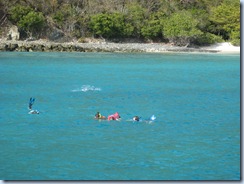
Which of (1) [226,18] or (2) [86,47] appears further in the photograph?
(1) [226,18]

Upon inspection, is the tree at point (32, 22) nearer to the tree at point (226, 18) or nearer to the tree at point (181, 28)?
the tree at point (181, 28)

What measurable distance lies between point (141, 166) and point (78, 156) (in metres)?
1.30

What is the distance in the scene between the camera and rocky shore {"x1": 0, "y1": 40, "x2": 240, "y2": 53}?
41.0 meters

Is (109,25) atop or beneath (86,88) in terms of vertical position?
atop

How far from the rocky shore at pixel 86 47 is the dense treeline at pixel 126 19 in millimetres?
1075

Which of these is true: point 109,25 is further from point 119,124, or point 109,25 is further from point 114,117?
point 119,124

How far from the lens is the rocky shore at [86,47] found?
1614 inches

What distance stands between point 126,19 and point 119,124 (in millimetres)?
32107

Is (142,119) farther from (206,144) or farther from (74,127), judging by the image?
(206,144)

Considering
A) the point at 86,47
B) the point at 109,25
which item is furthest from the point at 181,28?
the point at 86,47

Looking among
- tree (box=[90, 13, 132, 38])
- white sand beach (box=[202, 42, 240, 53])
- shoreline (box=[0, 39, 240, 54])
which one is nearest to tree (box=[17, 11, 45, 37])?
shoreline (box=[0, 39, 240, 54])

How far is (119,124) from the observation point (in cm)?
1458

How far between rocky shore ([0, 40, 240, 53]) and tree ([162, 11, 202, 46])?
95 centimetres

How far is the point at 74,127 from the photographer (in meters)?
14.4
